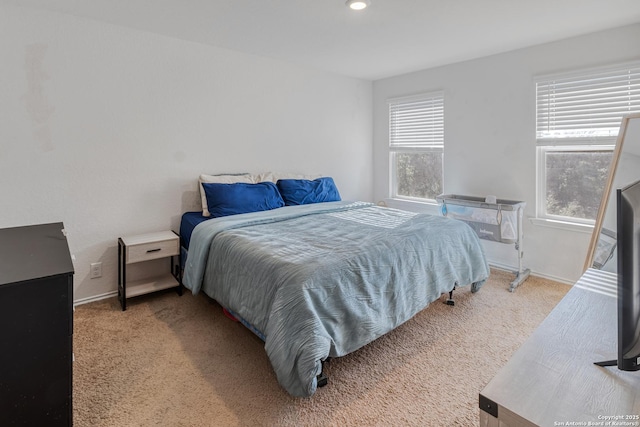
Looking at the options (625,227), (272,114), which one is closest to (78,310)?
Answer: (272,114)

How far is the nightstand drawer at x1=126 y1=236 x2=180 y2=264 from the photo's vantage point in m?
2.67

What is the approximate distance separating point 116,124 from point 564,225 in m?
4.07

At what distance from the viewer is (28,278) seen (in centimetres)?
113

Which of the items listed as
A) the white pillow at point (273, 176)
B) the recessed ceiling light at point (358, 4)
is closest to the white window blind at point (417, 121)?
the white pillow at point (273, 176)

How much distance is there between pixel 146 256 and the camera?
108 inches

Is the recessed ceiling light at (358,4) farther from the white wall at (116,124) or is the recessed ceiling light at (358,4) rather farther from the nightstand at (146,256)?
the nightstand at (146,256)

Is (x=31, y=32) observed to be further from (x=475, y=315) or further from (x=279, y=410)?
(x=475, y=315)

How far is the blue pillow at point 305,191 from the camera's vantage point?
11.8 feet

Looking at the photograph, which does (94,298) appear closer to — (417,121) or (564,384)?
(564,384)

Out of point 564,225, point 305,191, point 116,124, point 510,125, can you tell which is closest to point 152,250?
point 116,124

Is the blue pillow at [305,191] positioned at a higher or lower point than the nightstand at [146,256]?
higher

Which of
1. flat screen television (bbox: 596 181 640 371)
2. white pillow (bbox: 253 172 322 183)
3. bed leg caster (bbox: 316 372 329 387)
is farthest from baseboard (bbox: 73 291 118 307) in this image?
flat screen television (bbox: 596 181 640 371)

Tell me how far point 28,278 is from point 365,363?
1.66m

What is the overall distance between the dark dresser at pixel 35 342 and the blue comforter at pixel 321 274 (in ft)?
2.74
